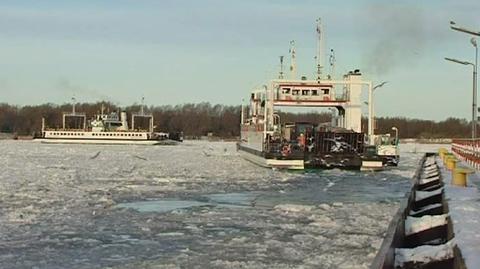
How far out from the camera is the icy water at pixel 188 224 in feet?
32.8

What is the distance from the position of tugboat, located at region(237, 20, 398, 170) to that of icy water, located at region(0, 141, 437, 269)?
11.7m

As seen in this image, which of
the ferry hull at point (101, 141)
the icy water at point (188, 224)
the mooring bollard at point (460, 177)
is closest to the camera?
the icy water at point (188, 224)

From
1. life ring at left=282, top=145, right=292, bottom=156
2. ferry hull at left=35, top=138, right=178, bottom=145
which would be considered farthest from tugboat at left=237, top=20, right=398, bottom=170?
ferry hull at left=35, top=138, right=178, bottom=145

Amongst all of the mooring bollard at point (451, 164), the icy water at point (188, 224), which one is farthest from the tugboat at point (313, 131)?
the icy water at point (188, 224)

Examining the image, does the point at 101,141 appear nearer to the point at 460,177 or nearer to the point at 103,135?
the point at 103,135

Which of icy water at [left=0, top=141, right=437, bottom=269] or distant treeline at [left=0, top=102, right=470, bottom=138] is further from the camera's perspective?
distant treeline at [left=0, top=102, right=470, bottom=138]

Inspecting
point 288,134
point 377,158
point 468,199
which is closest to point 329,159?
point 377,158

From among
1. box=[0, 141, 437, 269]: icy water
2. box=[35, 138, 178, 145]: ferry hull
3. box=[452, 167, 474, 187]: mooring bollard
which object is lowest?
box=[35, 138, 178, 145]: ferry hull

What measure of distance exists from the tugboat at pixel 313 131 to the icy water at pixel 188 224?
38.3 feet

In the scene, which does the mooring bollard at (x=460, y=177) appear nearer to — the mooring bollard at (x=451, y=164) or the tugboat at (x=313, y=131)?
the mooring bollard at (x=451, y=164)

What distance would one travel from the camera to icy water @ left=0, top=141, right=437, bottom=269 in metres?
9.99

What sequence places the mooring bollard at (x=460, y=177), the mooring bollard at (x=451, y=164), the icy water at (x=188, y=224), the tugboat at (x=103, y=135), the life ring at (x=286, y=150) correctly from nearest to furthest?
the icy water at (x=188, y=224) < the mooring bollard at (x=460, y=177) < the mooring bollard at (x=451, y=164) < the life ring at (x=286, y=150) < the tugboat at (x=103, y=135)

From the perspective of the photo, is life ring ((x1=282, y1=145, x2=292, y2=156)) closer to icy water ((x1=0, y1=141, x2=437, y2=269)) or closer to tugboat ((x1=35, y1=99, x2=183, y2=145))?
icy water ((x1=0, y1=141, x2=437, y2=269))

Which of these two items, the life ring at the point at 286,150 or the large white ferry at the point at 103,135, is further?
the large white ferry at the point at 103,135
